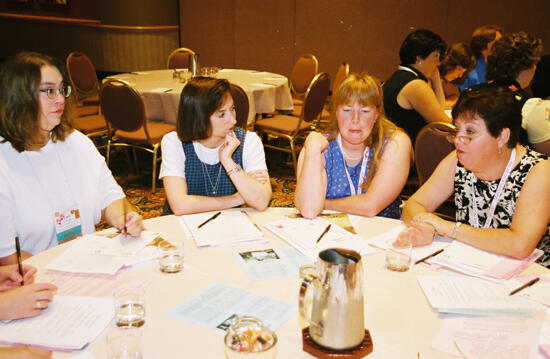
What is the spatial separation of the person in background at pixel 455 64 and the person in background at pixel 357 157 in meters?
2.77

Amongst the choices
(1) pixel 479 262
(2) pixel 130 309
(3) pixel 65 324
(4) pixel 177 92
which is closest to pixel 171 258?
(2) pixel 130 309

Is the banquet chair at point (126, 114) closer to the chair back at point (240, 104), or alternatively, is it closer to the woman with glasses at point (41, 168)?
Result: the chair back at point (240, 104)

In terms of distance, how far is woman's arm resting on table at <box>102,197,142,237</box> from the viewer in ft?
5.62

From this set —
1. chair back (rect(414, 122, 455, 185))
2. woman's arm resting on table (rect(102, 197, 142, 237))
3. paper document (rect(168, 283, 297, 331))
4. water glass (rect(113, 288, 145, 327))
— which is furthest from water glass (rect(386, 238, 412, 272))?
chair back (rect(414, 122, 455, 185))

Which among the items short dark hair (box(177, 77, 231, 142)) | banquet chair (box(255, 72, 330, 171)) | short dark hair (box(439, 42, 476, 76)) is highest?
short dark hair (box(439, 42, 476, 76))

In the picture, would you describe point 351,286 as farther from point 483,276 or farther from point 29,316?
point 29,316

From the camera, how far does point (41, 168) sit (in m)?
1.89

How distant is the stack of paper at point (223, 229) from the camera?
1702 mm

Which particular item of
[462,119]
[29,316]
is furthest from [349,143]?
[29,316]

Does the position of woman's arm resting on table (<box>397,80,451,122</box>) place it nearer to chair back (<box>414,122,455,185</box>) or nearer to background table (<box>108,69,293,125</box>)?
chair back (<box>414,122,455,185</box>)

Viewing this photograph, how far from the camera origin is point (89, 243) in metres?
1.67

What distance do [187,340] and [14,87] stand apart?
1248 mm

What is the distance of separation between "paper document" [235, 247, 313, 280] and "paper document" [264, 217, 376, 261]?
0.04 metres

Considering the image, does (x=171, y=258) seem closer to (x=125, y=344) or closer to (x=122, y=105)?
(x=125, y=344)
